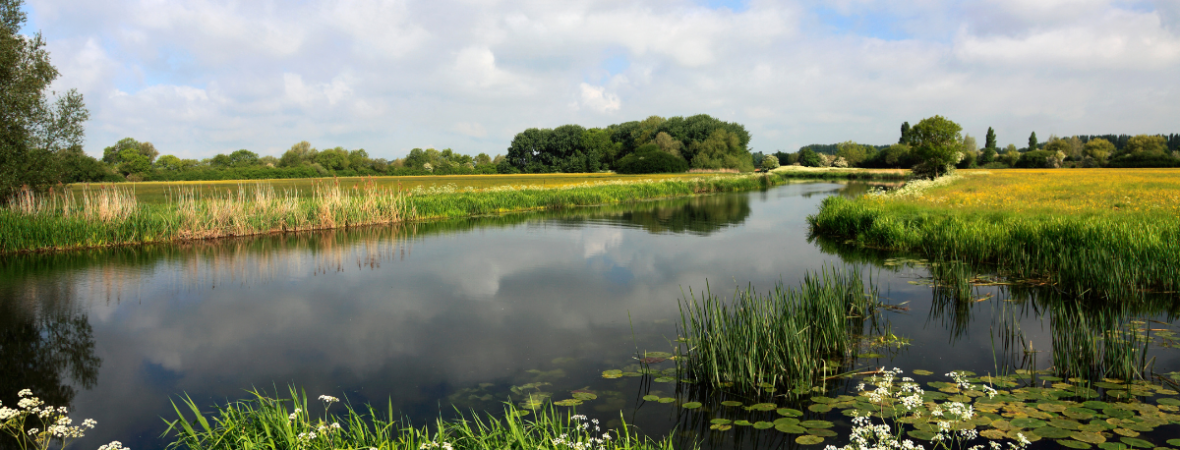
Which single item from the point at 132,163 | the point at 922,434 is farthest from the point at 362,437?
the point at 132,163

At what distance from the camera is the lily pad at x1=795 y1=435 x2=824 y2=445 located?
4.18 m

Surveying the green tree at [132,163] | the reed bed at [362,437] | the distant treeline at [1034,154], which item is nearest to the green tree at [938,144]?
the distant treeline at [1034,154]

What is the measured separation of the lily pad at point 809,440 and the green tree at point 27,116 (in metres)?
20.2

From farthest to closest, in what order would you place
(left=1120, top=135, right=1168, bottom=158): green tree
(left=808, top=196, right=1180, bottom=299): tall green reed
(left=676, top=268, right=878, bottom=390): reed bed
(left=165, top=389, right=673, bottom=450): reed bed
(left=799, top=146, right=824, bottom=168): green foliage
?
(left=799, top=146, right=824, bottom=168): green foliage < (left=1120, top=135, right=1168, bottom=158): green tree < (left=808, top=196, right=1180, bottom=299): tall green reed < (left=676, top=268, right=878, bottom=390): reed bed < (left=165, top=389, right=673, bottom=450): reed bed

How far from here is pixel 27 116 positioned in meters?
15.9

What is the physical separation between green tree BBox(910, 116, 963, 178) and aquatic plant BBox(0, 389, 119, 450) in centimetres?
4884

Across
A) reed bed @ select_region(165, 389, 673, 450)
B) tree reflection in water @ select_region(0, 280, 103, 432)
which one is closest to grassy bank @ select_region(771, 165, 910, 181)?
reed bed @ select_region(165, 389, 673, 450)

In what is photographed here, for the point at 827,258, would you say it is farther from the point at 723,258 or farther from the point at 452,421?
the point at 452,421

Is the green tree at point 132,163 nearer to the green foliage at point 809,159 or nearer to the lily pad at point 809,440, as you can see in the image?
→ the lily pad at point 809,440

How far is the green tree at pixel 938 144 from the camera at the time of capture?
4312 cm

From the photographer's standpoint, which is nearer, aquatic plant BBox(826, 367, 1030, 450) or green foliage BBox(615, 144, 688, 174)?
aquatic plant BBox(826, 367, 1030, 450)

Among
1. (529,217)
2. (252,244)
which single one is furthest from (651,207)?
(252,244)

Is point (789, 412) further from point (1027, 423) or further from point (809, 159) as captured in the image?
point (809, 159)

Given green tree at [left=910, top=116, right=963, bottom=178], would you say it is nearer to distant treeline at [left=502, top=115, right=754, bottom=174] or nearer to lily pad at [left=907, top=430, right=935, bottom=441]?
distant treeline at [left=502, top=115, right=754, bottom=174]
